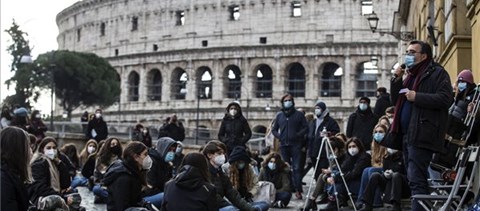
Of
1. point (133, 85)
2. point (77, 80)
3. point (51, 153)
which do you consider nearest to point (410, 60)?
point (51, 153)

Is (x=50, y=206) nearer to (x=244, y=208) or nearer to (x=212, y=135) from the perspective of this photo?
(x=244, y=208)

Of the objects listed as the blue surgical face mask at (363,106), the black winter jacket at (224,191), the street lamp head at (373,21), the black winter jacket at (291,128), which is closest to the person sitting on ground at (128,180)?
the black winter jacket at (224,191)

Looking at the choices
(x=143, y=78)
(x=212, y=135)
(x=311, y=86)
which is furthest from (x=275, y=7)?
(x=212, y=135)

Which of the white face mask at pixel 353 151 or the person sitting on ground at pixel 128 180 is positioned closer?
the person sitting on ground at pixel 128 180

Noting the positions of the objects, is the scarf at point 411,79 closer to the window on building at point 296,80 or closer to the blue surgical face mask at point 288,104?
the blue surgical face mask at point 288,104

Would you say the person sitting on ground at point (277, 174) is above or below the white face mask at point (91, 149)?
below

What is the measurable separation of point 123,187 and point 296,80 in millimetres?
56633

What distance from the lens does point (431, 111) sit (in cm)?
792

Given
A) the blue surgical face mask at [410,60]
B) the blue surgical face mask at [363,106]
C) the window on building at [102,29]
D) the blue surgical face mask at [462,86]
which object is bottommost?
the blue surgical face mask at [363,106]

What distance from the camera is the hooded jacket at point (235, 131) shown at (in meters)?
15.7

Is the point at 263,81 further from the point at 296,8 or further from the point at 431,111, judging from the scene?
the point at 431,111

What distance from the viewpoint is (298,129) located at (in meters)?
15.2

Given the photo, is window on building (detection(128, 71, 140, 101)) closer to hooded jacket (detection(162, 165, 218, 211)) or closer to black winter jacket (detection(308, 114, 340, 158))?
black winter jacket (detection(308, 114, 340, 158))

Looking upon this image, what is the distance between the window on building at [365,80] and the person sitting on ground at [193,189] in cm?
5502
